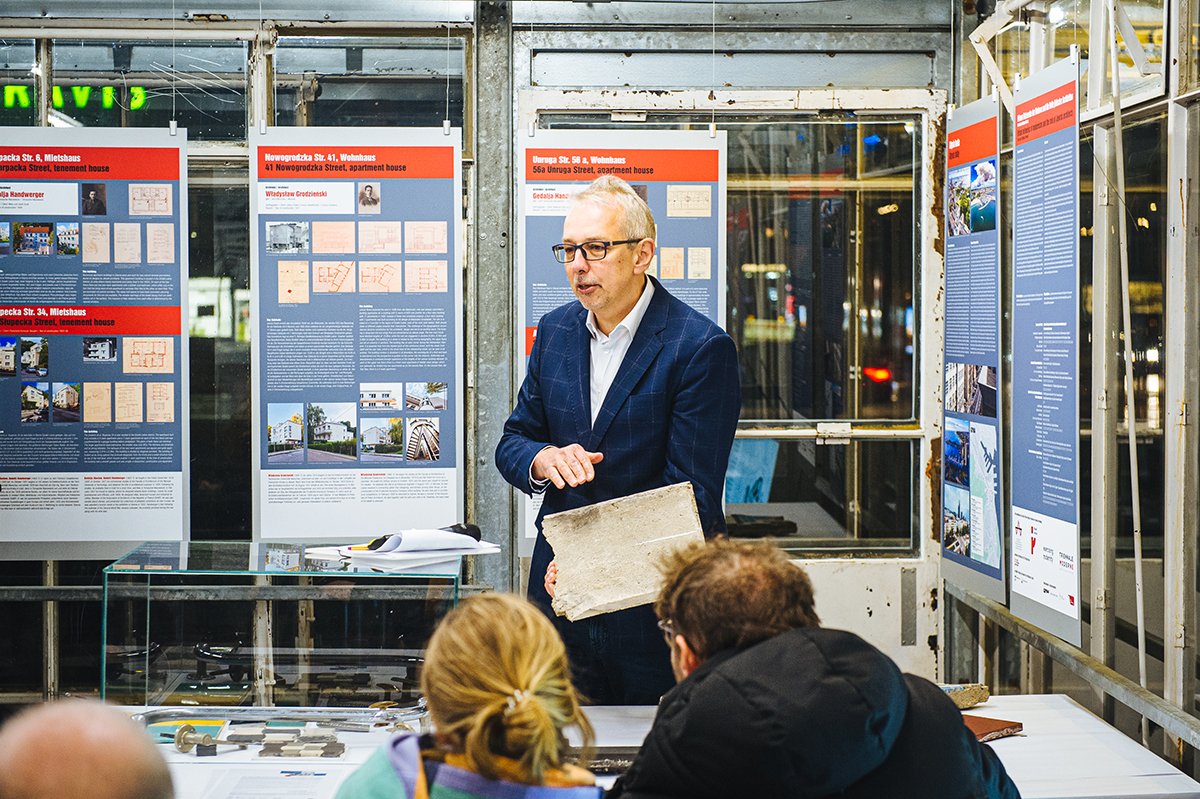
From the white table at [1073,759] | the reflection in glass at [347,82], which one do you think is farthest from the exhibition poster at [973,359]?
the reflection in glass at [347,82]

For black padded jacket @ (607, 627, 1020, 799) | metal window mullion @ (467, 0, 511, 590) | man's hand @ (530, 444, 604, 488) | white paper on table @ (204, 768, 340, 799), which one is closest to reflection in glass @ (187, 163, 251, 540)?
metal window mullion @ (467, 0, 511, 590)

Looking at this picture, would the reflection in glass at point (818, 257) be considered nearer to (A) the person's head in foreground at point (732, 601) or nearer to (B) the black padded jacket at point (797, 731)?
(A) the person's head in foreground at point (732, 601)

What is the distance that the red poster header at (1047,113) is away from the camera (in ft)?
11.4

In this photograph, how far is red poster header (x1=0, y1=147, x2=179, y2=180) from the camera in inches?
183

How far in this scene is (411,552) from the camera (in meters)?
→ 2.64

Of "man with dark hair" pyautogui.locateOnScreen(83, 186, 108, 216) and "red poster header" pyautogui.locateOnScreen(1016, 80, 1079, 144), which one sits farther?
"man with dark hair" pyautogui.locateOnScreen(83, 186, 108, 216)

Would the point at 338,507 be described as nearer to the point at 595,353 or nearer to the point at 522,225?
the point at 522,225

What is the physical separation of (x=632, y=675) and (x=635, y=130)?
251 cm

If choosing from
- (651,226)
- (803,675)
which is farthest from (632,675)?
(803,675)

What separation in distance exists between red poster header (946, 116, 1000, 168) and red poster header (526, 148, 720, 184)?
0.88 meters

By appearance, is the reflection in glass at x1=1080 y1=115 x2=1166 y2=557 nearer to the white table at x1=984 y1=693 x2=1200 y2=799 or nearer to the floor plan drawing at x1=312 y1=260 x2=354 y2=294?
the white table at x1=984 y1=693 x2=1200 y2=799

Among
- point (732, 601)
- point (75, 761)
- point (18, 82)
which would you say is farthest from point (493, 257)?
point (75, 761)

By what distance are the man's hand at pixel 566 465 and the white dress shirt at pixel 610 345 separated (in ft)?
0.67

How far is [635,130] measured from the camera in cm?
476
